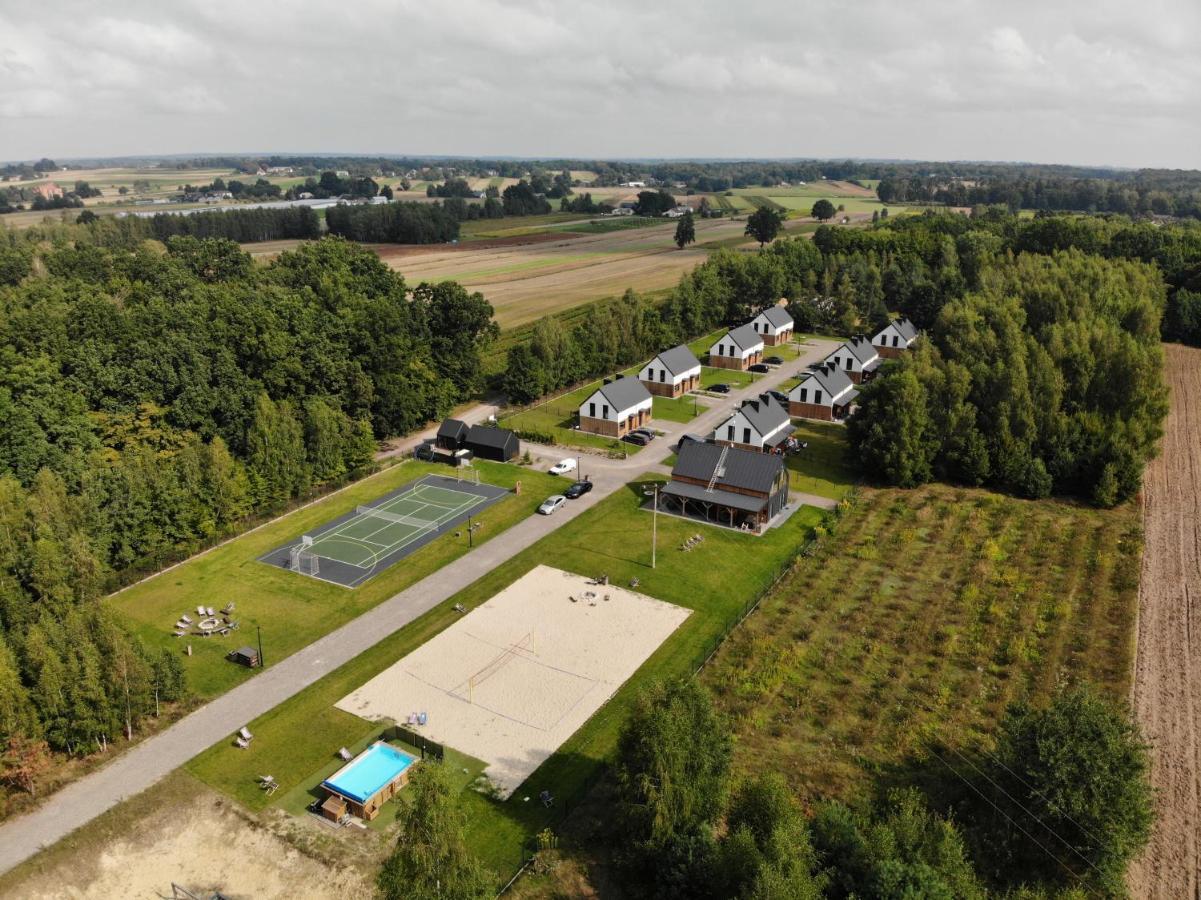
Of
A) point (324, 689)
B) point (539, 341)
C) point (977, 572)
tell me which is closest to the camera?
point (324, 689)

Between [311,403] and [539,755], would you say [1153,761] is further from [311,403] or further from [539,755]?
[311,403]

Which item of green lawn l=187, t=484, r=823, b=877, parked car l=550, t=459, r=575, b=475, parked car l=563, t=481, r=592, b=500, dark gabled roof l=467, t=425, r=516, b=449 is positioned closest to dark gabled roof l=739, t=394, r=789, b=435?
green lawn l=187, t=484, r=823, b=877

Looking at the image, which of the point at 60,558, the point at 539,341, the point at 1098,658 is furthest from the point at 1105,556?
the point at 60,558

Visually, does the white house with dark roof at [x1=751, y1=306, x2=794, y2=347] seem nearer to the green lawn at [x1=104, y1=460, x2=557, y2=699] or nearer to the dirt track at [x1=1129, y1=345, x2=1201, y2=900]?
the dirt track at [x1=1129, y1=345, x2=1201, y2=900]

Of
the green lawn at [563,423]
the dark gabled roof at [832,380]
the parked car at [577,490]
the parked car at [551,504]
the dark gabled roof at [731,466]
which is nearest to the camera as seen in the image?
the dark gabled roof at [731,466]

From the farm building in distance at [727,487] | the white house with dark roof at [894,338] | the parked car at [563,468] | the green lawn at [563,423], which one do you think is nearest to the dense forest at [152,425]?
the green lawn at [563,423]

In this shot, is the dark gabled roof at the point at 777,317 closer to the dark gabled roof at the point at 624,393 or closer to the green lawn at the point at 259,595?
the dark gabled roof at the point at 624,393
